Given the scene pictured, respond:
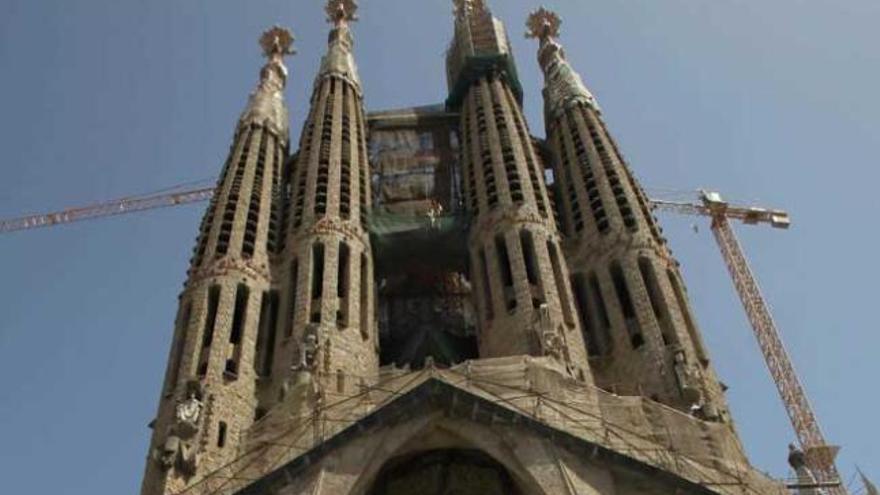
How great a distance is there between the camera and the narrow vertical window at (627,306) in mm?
30922

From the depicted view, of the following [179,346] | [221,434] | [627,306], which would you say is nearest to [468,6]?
[627,306]

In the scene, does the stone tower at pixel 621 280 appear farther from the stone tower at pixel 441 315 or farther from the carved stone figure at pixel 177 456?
the carved stone figure at pixel 177 456

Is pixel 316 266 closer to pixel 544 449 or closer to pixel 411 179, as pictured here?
pixel 411 179

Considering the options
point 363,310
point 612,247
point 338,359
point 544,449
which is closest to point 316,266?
point 363,310

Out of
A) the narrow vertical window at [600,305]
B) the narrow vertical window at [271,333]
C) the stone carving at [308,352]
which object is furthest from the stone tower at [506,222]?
the narrow vertical window at [271,333]

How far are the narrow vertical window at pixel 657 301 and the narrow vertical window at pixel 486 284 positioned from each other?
4.84 meters

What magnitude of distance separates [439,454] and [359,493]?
2.40 meters

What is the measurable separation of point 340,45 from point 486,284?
20.0 metres

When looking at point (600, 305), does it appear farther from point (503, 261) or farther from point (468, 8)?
point (468, 8)

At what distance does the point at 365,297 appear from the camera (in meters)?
33.8

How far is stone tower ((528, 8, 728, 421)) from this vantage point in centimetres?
2897

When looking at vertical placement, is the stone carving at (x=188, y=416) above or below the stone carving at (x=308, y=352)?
below

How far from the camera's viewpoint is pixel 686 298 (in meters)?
32.3

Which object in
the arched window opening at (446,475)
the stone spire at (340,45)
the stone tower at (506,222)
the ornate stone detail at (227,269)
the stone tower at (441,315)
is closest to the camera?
the stone tower at (441,315)
